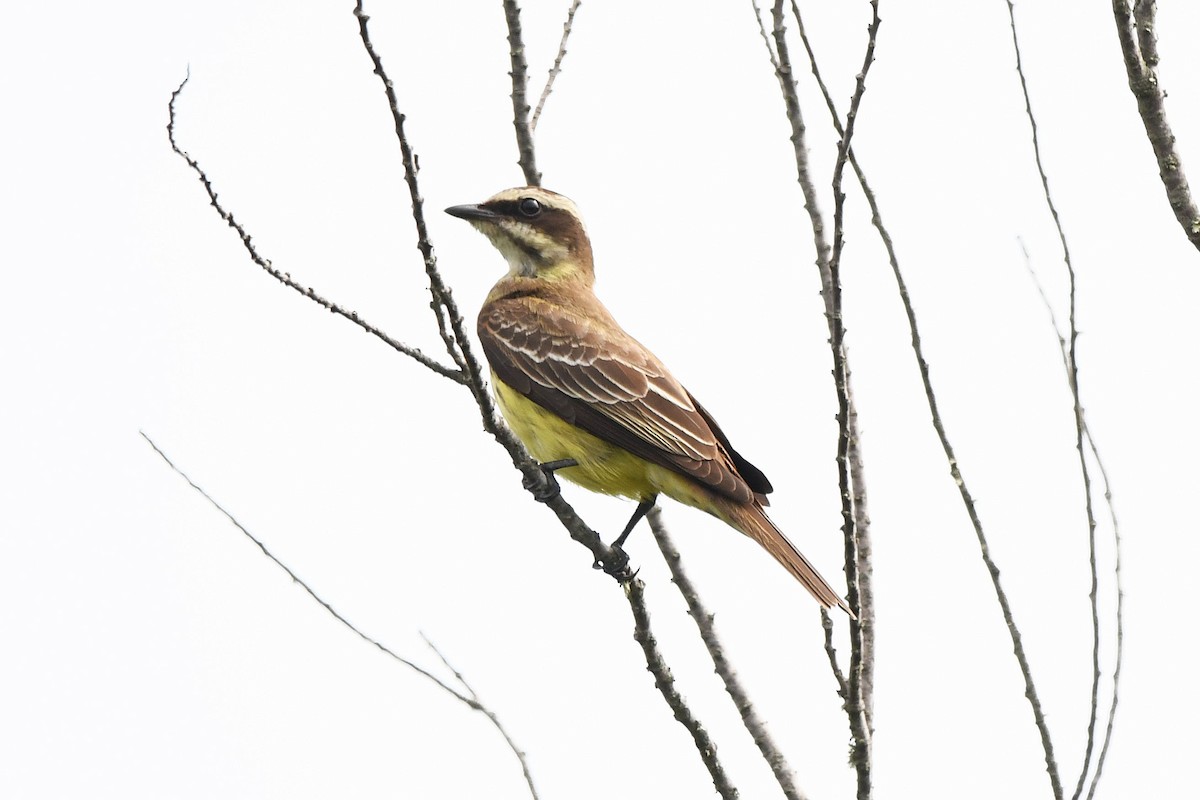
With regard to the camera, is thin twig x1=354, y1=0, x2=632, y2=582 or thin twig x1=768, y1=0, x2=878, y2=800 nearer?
thin twig x1=354, y1=0, x2=632, y2=582

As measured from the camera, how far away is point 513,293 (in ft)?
31.5

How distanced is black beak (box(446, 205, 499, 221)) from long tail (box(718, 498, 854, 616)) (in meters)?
2.86

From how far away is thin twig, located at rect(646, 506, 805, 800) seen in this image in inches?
252

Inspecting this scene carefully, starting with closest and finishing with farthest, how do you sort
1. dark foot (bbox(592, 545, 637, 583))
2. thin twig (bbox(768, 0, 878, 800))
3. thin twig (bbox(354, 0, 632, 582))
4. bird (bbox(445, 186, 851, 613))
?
thin twig (bbox(354, 0, 632, 582))
thin twig (bbox(768, 0, 878, 800))
dark foot (bbox(592, 545, 637, 583))
bird (bbox(445, 186, 851, 613))

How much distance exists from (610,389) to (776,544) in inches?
57.1

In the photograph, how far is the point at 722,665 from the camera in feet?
23.4

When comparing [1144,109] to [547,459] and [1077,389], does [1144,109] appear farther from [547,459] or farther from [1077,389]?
[547,459]

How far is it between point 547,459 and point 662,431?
688mm

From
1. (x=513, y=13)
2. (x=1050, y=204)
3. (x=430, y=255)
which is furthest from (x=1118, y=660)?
(x=513, y=13)

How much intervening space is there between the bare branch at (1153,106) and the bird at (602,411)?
106 inches

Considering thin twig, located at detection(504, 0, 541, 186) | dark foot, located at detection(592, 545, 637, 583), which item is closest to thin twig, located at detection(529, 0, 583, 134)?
thin twig, located at detection(504, 0, 541, 186)

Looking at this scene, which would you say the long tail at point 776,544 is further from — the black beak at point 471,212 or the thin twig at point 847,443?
the black beak at point 471,212

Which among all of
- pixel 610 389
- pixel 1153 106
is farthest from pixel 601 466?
pixel 1153 106

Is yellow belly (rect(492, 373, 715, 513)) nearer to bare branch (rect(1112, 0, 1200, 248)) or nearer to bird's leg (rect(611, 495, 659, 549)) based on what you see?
Result: bird's leg (rect(611, 495, 659, 549))
